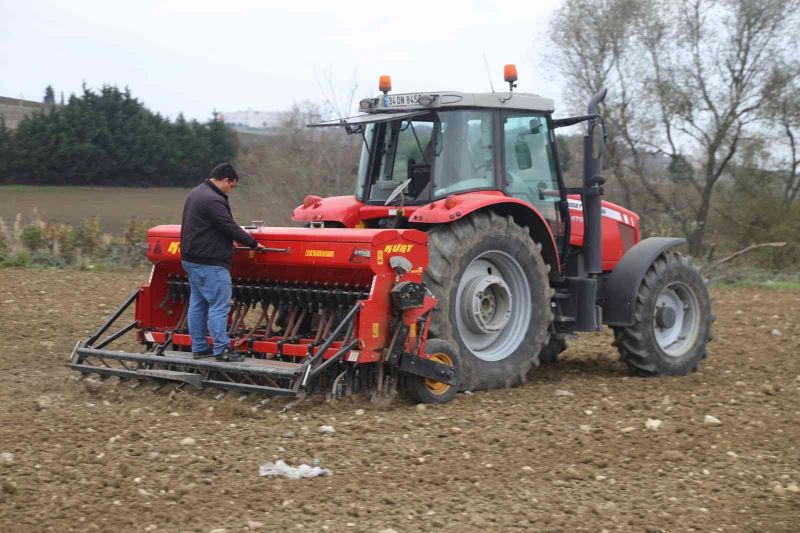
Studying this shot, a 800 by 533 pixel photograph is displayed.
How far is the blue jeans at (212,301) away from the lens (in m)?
6.87

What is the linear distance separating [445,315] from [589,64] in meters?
18.7

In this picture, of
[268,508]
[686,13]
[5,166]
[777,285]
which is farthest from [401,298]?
[686,13]

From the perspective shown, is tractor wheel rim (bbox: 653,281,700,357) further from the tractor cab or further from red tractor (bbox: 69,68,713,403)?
the tractor cab

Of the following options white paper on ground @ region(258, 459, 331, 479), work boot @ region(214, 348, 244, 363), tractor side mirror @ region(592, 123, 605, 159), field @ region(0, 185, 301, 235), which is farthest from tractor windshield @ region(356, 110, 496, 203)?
field @ region(0, 185, 301, 235)

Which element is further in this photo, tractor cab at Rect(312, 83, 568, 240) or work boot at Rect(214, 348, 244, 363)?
tractor cab at Rect(312, 83, 568, 240)

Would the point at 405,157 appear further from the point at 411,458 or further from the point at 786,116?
the point at 786,116

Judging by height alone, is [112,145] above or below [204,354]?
above

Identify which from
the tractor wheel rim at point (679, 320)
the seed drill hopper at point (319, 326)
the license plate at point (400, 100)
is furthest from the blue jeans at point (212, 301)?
the tractor wheel rim at point (679, 320)

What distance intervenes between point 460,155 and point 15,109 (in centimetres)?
1967

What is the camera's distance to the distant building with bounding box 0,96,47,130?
22.2 m

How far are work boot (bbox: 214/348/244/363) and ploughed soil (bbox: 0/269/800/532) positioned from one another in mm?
259

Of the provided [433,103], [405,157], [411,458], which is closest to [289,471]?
[411,458]

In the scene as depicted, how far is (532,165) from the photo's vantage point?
7785 mm

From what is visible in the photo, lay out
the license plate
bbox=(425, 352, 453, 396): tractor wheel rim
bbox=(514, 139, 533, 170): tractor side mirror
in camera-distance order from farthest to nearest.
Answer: bbox=(514, 139, 533, 170): tractor side mirror → the license plate → bbox=(425, 352, 453, 396): tractor wheel rim
